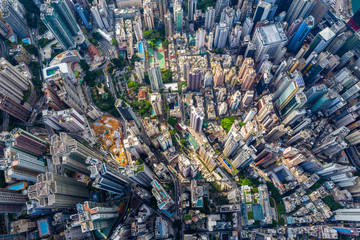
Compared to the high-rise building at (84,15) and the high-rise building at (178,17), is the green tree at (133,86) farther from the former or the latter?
the high-rise building at (84,15)

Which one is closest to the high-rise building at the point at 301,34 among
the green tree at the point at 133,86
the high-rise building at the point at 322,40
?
the high-rise building at the point at 322,40

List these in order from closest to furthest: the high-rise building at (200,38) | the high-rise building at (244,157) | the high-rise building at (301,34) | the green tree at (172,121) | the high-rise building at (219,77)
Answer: the high-rise building at (244,157), the green tree at (172,121), the high-rise building at (219,77), the high-rise building at (301,34), the high-rise building at (200,38)

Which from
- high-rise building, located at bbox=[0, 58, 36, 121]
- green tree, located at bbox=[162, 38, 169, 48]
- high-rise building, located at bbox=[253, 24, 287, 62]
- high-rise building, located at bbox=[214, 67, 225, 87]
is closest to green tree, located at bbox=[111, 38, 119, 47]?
green tree, located at bbox=[162, 38, 169, 48]

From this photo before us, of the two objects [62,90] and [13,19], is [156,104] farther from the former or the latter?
[13,19]

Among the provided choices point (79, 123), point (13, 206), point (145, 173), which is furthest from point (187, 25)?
point (13, 206)

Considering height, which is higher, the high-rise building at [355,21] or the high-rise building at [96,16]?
the high-rise building at [96,16]

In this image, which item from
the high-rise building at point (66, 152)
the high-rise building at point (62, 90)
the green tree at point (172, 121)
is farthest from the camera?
the green tree at point (172, 121)

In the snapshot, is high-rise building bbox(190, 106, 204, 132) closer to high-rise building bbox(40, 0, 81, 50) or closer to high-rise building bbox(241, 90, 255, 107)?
high-rise building bbox(241, 90, 255, 107)
